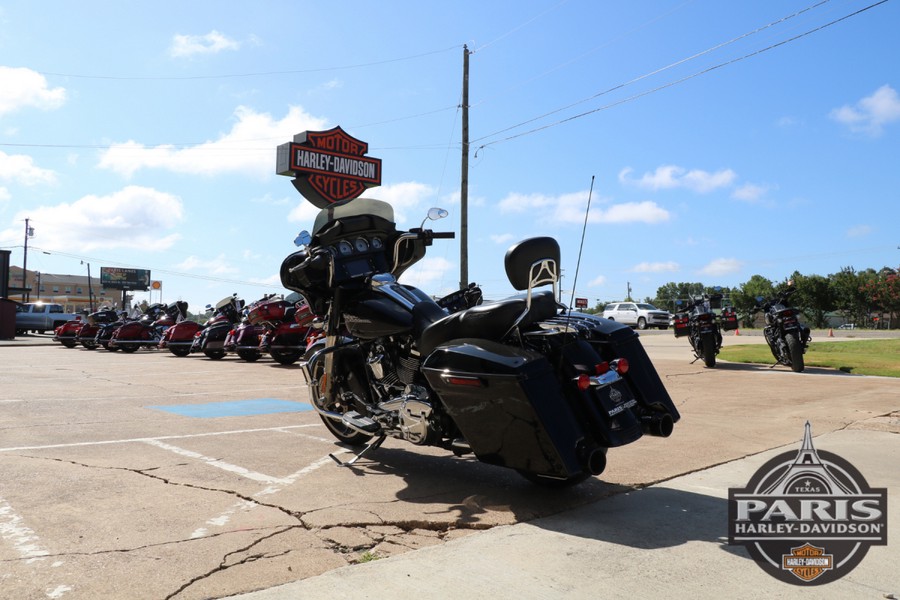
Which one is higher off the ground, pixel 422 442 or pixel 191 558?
pixel 422 442

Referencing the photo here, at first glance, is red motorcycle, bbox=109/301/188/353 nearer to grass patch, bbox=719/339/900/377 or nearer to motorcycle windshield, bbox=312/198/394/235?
grass patch, bbox=719/339/900/377

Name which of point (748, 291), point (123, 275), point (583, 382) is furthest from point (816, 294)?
point (123, 275)

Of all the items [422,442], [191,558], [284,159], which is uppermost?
[284,159]

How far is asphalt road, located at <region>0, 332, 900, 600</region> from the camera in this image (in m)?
3.17

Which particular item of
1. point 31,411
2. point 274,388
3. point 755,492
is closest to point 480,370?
point 755,492

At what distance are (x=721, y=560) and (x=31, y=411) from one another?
24.8ft

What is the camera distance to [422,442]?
4.42 meters

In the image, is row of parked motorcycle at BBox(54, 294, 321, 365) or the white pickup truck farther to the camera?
the white pickup truck

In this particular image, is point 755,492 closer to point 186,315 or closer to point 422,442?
point 422,442

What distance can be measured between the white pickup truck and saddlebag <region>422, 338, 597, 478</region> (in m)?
43.1

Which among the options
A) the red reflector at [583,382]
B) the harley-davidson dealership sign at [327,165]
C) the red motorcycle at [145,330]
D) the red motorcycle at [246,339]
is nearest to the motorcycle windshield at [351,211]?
the red reflector at [583,382]

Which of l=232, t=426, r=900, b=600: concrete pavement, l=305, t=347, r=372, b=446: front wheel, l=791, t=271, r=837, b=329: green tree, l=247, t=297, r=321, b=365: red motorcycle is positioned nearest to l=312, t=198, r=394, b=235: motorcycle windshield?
l=305, t=347, r=372, b=446: front wheel

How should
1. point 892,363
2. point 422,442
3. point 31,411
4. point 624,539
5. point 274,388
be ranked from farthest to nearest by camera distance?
1. point 892,363
2. point 274,388
3. point 31,411
4. point 422,442
5. point 624,539

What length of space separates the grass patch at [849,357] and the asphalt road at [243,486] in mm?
2924
